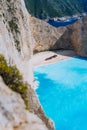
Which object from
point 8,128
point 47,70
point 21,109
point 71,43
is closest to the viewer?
point 8,128

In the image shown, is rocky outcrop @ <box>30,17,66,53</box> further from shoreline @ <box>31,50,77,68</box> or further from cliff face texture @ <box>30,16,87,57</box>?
shoreline @ <box>31,50,77,68</box>

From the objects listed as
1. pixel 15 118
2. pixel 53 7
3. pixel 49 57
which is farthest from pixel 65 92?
pixel 53 7

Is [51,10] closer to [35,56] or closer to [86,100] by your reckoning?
[35,56]

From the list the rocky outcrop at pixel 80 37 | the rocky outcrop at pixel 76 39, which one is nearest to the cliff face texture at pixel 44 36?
the rocky outcrop at pixel 76 39

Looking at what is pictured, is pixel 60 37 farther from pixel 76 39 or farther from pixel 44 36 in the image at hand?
pixel 44 36

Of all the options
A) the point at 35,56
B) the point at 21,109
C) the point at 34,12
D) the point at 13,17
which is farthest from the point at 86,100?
the point at 34,12

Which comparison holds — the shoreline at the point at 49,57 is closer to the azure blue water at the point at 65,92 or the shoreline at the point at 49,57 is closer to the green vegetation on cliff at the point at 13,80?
the azure blue water at the point at 65,92
